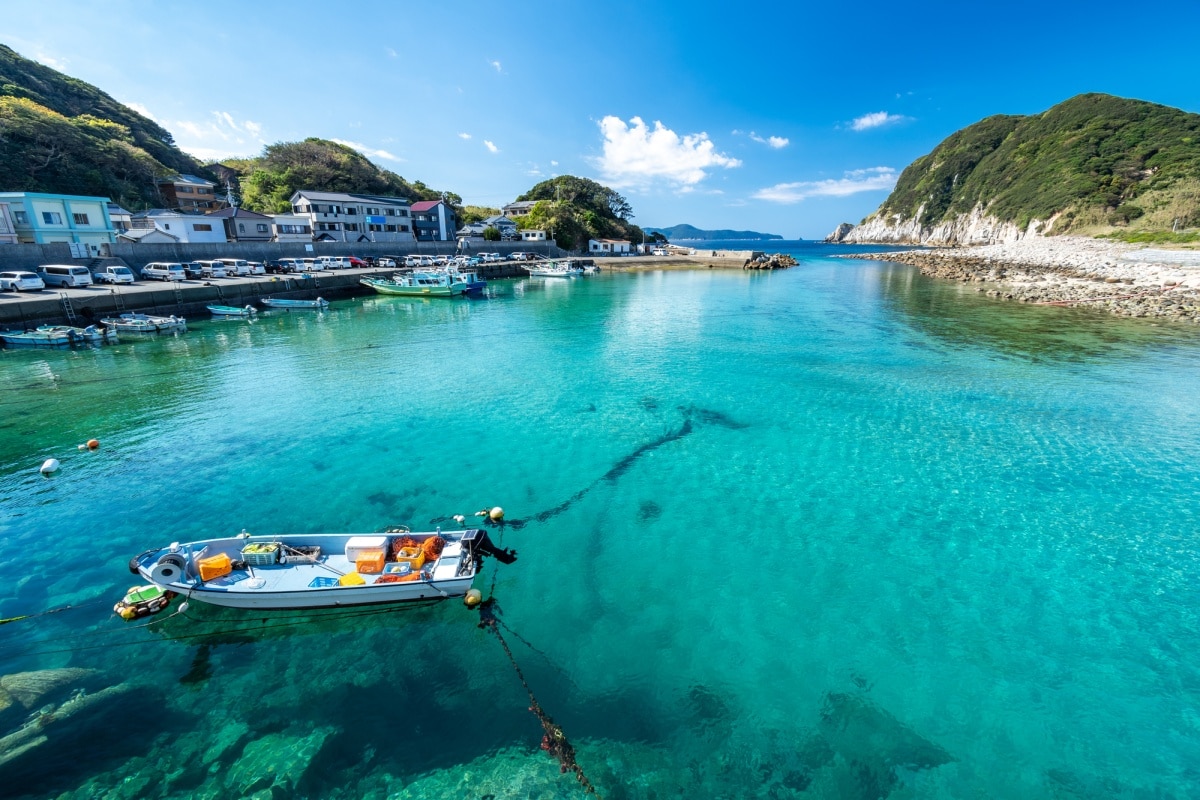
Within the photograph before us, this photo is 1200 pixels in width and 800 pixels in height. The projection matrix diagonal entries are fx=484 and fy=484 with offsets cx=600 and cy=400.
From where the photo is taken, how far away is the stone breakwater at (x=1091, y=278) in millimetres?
41312

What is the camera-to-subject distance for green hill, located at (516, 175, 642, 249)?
321ft

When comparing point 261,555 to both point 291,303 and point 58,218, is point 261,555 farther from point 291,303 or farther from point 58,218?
point 58,218

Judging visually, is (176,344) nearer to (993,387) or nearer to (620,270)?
(993,387)

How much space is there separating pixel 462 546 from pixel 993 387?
25.4 meters

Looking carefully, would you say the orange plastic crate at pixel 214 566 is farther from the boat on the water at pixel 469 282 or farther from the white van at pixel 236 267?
the white van at pixel 236 267

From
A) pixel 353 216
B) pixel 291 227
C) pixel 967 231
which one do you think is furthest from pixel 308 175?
pixel 967 231

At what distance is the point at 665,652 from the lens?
9055 mm

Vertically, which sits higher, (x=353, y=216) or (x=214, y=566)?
(x=353, y=216)

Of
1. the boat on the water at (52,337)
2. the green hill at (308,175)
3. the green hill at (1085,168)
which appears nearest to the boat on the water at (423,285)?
A: the boat on the water at (52,337)

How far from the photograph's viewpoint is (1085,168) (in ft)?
332

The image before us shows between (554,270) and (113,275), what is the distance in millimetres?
50721

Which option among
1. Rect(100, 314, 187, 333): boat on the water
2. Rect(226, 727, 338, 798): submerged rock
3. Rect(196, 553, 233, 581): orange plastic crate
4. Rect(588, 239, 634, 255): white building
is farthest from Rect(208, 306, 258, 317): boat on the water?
Rect(588, 239, 634, 255): white building

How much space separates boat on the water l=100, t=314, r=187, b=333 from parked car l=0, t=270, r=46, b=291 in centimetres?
533

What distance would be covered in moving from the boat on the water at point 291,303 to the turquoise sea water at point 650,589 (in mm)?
21298
